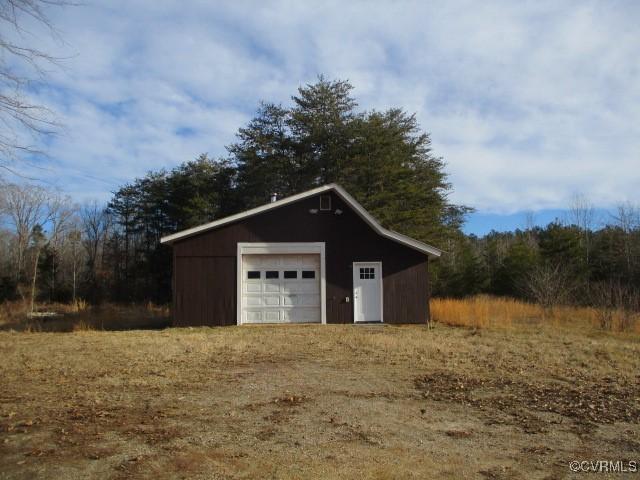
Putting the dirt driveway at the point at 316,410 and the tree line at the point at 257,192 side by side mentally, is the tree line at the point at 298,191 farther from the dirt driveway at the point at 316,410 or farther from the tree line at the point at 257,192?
the dirt driveway at the point at 316,410

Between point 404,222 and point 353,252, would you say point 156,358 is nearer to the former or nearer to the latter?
point 353,252

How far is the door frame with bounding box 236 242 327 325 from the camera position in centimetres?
1738

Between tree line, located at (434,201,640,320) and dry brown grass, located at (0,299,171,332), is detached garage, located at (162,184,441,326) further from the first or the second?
tree line, located at (434,201,640,320)

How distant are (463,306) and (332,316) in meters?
5.55

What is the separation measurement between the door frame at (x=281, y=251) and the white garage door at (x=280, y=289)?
19cm

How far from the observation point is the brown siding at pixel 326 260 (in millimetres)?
17344

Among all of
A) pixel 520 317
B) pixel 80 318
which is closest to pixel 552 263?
pixel 520 317

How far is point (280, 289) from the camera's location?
17.8 meters

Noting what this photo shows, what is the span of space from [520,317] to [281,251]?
9808 millimetres

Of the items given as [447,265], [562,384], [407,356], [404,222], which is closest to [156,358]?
[407,356]

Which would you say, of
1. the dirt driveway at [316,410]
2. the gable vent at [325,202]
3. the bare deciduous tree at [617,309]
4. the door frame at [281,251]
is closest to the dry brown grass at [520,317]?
the bare deciduous tree at [617,309]

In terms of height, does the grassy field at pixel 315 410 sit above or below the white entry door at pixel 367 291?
below

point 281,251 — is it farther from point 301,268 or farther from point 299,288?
point 299,288

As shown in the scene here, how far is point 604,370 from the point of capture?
9469 mm
